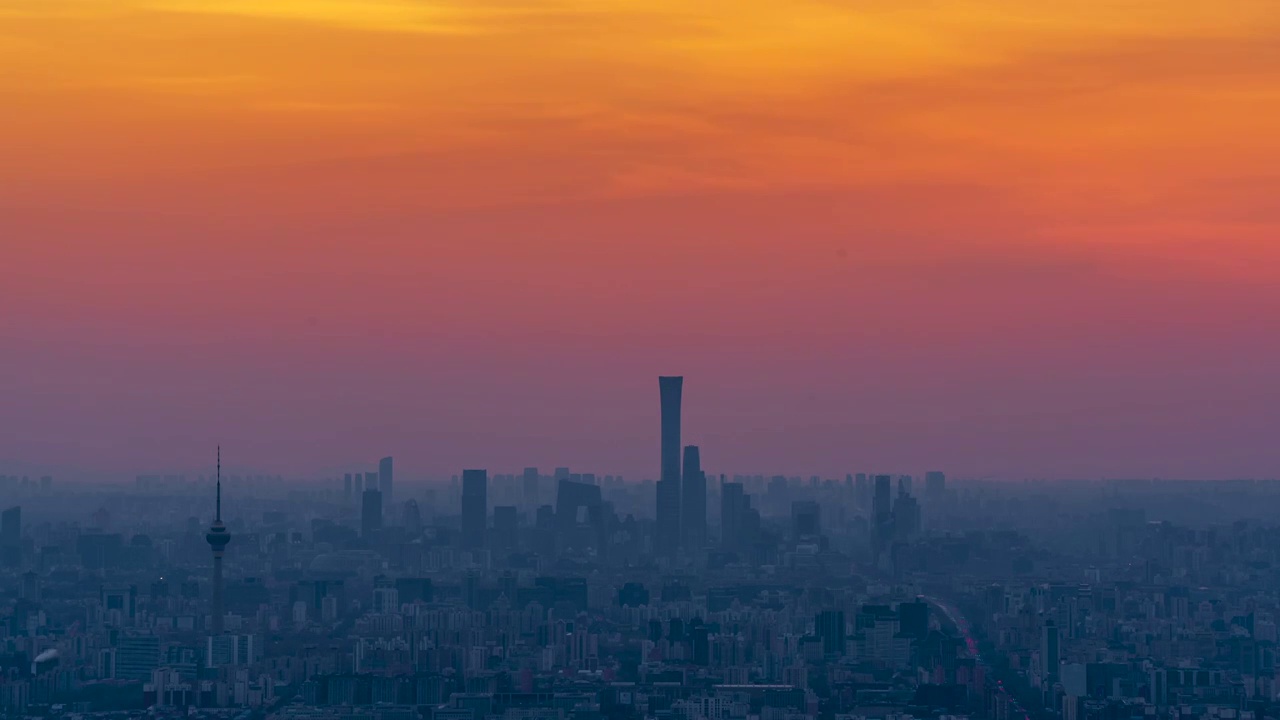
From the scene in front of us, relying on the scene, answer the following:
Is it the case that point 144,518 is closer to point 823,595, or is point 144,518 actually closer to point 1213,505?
point 823,595

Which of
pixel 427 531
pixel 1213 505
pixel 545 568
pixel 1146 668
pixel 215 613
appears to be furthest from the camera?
pixel 1213 505

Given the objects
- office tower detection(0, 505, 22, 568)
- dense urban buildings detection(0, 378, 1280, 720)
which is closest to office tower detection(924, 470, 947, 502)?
dense urban buildings detection(0, 378, 1280, 720)

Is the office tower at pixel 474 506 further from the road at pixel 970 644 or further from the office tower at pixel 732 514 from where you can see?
the road at pixel 970 644

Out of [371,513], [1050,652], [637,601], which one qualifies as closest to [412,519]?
[371,513]

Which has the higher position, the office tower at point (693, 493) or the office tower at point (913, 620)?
the office tower at point (693, 493)

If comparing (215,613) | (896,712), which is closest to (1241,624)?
(896,712)

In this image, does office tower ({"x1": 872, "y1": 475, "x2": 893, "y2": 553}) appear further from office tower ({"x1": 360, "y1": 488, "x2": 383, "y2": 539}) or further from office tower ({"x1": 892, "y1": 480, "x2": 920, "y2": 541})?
office tower ({"x1": 360, "y1": 488, "x2": 383, "y2": 539})

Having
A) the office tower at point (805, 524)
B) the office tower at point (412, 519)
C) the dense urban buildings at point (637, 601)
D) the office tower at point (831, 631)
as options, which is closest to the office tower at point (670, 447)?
the dense urban buildings at point (637, 601)
